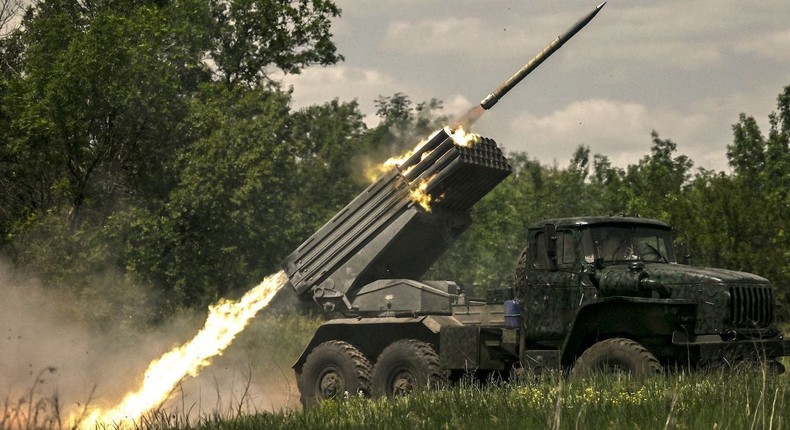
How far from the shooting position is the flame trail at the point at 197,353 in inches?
727

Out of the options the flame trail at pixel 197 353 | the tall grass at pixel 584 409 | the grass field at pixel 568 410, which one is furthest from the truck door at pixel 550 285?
the flame trail at pixel 197 353

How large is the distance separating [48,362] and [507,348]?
31.2ft

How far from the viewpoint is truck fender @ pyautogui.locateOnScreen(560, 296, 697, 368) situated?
1375cm

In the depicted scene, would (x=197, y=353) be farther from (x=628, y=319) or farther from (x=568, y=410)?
(x=568, y=410)

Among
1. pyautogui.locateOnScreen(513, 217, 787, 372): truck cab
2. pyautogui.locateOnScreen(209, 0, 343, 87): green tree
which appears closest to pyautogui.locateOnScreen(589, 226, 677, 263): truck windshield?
pyautogui.locateOnScreen(513, 217, 787, 372): truck cab

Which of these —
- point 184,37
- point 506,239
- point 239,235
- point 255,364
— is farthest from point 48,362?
point 506,239

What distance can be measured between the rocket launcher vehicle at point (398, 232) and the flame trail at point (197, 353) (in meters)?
1.45

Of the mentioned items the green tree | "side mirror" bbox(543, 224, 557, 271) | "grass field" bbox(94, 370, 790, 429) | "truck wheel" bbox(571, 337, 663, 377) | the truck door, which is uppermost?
the green tree

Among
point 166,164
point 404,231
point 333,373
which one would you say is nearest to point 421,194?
point 404,231

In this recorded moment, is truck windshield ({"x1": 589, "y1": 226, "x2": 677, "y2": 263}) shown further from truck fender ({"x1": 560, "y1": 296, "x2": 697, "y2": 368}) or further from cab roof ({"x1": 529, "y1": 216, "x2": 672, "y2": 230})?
truck fender ({"x1": 560, "y1": 296, "x2": 697, "y2": 368})

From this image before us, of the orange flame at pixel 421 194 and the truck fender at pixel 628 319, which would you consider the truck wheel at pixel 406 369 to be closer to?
the orange flame at pixel 421 194

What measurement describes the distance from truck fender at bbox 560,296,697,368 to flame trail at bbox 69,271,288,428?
19.4 feet

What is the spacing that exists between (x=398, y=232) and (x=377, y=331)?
1.56 meters

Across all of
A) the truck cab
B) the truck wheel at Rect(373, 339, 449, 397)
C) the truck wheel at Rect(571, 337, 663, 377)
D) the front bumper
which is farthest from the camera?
the truck wheel at Rect(373, 339, 449, 397)
